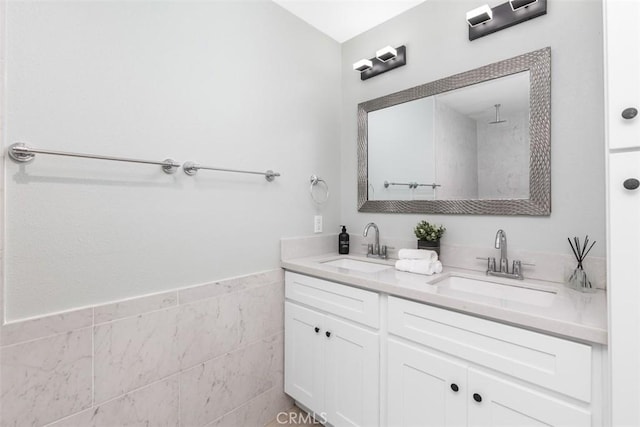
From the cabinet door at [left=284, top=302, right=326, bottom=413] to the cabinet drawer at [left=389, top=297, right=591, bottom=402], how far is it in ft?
1.59

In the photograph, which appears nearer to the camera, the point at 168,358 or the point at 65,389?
the point at 65,389

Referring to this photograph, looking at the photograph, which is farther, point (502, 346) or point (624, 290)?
point (502, 346)

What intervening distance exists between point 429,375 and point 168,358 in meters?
1.08

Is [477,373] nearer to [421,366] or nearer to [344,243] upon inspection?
[421,366]

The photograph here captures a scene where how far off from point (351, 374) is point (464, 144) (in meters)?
1.29

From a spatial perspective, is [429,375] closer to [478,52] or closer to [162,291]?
[162,291]

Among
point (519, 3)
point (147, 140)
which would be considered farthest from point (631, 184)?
point (147, 140)

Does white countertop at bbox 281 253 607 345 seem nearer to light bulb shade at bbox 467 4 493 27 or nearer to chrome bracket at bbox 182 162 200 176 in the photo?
chrome bracket at bbox 182 162 200 176

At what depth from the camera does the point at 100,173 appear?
114 centimetres

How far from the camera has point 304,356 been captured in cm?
162

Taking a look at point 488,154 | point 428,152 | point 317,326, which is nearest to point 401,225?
point 428,152

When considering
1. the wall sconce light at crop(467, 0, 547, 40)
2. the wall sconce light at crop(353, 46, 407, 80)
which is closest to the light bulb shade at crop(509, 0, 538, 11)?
the wall sconce light at crop(467, 0, 547, 40)

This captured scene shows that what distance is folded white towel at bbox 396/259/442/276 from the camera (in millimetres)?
1431

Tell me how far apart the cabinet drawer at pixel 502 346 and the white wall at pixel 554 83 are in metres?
0.61
